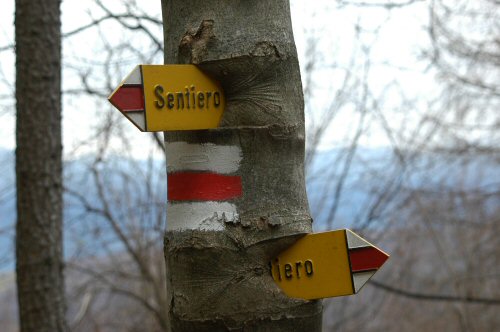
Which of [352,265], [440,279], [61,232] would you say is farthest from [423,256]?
[352,265]

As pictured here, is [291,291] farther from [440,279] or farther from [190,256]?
[440,279]

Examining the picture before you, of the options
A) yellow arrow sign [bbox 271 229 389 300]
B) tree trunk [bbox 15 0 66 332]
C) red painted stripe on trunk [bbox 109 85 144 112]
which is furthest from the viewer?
tree trunk [bbox 15 0 66 332]

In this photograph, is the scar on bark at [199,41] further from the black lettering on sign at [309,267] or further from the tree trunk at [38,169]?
the tree trunk at [38,169]

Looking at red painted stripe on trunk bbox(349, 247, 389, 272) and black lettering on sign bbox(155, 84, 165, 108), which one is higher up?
black lettering on sign bbox(155, 84, 165, 108)

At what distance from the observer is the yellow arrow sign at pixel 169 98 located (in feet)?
5.08

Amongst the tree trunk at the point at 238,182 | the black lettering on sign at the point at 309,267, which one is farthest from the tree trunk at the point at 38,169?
the black lettering on sign at the point at 309,267

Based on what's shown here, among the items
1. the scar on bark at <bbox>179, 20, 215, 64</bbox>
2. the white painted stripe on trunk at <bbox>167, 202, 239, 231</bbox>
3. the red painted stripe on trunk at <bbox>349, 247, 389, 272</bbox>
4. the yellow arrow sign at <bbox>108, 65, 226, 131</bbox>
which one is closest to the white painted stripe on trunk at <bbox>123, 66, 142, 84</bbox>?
the yellow arrow sign at <bbox>108, 65, 226, 131</bbox>

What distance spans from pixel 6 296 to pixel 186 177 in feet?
54.0

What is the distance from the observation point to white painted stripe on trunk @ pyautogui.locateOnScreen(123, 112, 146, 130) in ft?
5.06

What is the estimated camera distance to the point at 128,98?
154cm

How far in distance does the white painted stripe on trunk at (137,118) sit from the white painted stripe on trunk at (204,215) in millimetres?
197

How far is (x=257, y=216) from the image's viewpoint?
1582 millimetres

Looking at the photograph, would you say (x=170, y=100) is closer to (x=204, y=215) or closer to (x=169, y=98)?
(x=169, y=98)

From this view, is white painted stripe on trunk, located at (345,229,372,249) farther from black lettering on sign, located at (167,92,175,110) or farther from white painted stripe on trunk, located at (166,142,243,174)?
black lettering on sign, located at (167,92,175,110)
